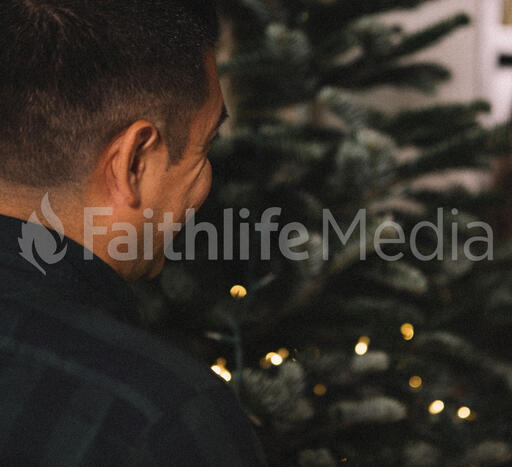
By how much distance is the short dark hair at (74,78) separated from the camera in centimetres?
40

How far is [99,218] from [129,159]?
0.19 feet

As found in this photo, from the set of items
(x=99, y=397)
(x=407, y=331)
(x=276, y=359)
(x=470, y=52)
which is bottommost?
(x=99, y=397)

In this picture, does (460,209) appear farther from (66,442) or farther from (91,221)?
(66,442)

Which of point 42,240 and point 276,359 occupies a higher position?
point 276,359

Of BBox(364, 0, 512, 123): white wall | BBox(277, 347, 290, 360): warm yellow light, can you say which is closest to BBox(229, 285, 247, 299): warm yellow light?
BBox(277, 347, 290, 360): warm yellow light

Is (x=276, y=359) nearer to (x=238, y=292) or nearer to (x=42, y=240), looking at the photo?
(x=238, y=292)

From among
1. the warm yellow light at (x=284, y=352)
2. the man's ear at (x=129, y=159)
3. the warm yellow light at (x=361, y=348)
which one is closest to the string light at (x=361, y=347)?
the warm yellow light at (x=361, y=348)

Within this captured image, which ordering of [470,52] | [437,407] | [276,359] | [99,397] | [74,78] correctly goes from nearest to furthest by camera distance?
[99,397]
[74,78]
[276,359]
[437,407]
[470,52]

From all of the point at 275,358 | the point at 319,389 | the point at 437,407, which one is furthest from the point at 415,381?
the point at 275,358

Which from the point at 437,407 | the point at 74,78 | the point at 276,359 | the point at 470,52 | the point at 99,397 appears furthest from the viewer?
the point at 470,52

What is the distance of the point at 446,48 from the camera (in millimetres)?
1757

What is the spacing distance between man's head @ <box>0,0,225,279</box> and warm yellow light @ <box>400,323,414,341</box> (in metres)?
0.63

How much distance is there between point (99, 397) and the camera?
30 centimetres

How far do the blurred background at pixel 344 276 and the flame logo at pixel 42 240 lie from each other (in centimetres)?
41
